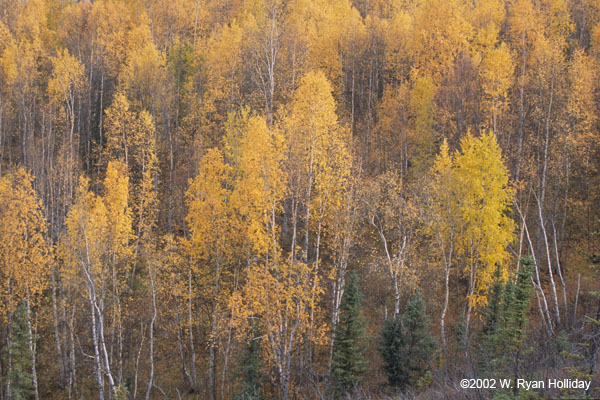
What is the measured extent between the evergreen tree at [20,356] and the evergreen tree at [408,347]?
639 inches

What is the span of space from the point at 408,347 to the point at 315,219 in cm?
660

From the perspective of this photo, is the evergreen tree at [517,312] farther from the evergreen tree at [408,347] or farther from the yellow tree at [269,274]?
the yellow tree at [269,274]

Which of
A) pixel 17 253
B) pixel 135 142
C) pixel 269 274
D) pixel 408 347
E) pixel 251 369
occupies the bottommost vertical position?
pixel 251 369

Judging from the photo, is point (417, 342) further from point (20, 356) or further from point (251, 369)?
point (20, 356)

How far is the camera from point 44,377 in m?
22.9

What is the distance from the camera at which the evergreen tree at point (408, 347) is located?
16.9 m

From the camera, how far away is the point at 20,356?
20922 millimetres

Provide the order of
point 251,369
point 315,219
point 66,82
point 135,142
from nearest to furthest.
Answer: point 251,369, point 315,219, point 135,142, point 66,82

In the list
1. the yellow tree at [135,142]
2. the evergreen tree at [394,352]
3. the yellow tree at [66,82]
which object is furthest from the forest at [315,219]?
the yellow tree at [135,142]

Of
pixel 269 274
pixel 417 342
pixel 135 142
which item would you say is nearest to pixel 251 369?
pixel 269 274

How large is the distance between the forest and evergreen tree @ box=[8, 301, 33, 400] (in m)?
0.11

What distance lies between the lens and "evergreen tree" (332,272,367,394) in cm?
1742

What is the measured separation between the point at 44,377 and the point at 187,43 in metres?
31.6

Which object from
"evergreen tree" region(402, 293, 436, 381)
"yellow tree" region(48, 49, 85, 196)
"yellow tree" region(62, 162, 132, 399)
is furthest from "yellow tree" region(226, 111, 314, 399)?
"yellow tree" region(48, 49, 85, 196)
